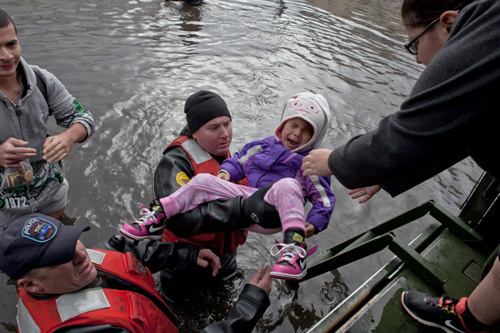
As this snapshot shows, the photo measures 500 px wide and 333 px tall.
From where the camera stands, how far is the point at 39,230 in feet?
5.85

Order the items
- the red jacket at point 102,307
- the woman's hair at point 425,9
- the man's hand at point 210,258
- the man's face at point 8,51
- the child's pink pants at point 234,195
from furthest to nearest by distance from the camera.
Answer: the man's hand at point 210,258 → the man's face at point 8,51 → the child's pink pants at point 234,195 → the red jacket at point 102,307 → the woman's hair at point 425,9

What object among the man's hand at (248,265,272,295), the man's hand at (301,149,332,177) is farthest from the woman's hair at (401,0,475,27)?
the man's hand at (248,265,272,295)

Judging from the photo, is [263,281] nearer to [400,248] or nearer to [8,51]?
[400,248]

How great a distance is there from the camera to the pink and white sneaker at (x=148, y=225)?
2.24 metres

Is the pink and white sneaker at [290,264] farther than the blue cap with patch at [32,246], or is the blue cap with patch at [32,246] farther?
the pink and white sneaker at [290,264]

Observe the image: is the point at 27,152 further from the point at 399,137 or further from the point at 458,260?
the point at 458,260

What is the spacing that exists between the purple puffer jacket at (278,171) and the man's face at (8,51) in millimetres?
1753

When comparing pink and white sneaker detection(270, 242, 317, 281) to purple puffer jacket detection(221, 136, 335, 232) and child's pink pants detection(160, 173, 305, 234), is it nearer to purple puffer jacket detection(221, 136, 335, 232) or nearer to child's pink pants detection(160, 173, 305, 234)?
child's pink pants detection(160, 173, 305, 234)

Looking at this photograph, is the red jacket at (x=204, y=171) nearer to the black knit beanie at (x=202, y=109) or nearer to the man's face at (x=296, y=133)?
the black knit beanie at (x=202, y=109)

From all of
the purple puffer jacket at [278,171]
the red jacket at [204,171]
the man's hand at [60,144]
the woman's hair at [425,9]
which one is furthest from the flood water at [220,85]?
the woman's hair at [425,9]

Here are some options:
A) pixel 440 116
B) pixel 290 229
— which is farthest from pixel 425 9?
pixel 290 229

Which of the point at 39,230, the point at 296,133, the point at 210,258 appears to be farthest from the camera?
the point at 296,133

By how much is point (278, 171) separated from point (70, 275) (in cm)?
163

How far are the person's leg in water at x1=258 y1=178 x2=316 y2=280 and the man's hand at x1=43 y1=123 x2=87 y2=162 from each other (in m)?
1.75
